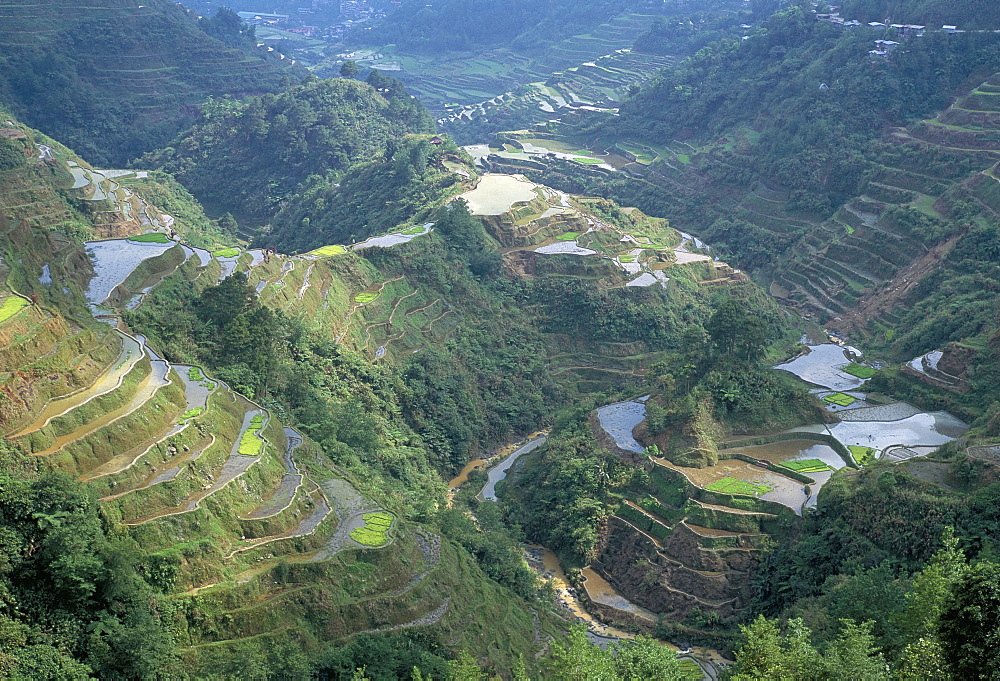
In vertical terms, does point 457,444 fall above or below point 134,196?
below

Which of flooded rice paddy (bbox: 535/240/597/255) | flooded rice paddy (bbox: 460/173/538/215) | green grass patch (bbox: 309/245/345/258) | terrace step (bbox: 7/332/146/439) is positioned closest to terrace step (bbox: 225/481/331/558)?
terrace step (bbox: 7/332/146/439)

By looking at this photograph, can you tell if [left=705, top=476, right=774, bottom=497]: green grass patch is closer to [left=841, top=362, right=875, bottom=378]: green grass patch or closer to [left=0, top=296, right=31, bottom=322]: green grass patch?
[left=841, top=362, right=875, bottom=378]: green grass patch

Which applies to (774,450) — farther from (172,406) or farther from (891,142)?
(891,142)

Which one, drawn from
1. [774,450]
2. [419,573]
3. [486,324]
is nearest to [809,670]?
[419,573]

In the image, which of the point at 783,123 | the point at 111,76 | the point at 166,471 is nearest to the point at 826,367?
the point at 783,123

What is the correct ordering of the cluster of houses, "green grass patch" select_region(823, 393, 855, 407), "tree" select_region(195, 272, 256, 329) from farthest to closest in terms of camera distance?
the cluster of houses < "green grass patch" select_region(823, 393, 855, 407) < "tree" select_region(195, 272, 256, 329)
